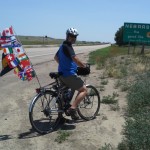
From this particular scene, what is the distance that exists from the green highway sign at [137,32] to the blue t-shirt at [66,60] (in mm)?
25958

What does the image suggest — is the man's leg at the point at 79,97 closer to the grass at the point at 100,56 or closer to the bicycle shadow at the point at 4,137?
the bicycle shadow at the point at 4,137

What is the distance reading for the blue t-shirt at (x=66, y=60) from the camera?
714 centimetres

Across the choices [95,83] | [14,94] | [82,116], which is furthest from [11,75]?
[82,116]

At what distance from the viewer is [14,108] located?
9.04 meters

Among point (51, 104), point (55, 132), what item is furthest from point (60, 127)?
point (51, 104)

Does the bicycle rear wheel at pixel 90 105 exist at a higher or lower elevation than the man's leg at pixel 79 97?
lower

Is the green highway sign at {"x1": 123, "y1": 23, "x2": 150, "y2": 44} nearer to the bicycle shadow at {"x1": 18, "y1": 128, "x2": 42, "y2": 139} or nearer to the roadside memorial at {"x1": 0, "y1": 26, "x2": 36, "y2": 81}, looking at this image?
the roadside memorial at {"x1": 0, "y1": 26, "x2": 36, "y2": 81}

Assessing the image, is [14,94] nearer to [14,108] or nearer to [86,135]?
[14,108]

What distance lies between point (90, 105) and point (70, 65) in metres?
1.62

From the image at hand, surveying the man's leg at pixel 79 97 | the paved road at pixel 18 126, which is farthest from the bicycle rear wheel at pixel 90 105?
the paved road at pixel 18 126

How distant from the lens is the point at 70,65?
24.0 feet

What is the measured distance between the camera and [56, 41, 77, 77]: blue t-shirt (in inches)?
281

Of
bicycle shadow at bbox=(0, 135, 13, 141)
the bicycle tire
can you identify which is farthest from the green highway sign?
bicycle shadow at bbox=(0, 135, 13, 141)

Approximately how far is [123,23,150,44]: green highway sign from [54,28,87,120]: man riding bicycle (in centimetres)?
2581
